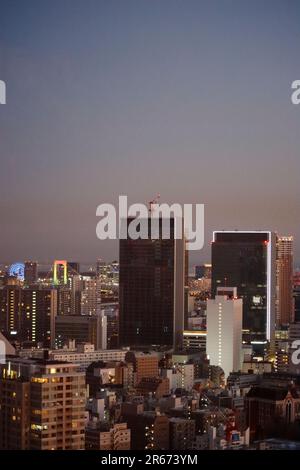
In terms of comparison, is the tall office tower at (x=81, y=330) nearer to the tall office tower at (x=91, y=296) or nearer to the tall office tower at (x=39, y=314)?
the tall office tower at (x=39, y=314)

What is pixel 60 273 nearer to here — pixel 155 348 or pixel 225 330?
pixel 155 348

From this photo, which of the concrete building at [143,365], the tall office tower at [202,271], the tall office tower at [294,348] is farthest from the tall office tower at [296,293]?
the concrete building at [143,365]

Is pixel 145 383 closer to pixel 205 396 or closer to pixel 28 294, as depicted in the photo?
pixel 205 396

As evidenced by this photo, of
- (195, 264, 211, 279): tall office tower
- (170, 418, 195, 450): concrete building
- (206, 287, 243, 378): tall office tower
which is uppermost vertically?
(195, 264, 211, 279): tall office tower

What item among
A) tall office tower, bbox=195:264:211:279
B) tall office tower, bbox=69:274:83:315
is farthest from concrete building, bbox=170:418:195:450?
tall office tower, bbox=195:264:211:279

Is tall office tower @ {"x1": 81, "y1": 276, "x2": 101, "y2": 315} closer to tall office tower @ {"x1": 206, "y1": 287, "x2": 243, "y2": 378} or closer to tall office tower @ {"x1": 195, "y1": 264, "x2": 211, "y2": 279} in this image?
tall office tower @ {"x1": 195, "y1": 264, "x2": 211, "y2": 279}

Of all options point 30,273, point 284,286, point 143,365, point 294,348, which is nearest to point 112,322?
point 30,273
